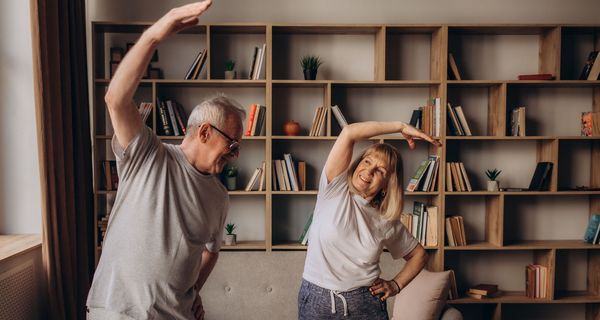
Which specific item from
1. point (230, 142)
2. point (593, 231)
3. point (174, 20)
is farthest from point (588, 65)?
point (174, 20)

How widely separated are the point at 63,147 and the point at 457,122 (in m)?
2.68

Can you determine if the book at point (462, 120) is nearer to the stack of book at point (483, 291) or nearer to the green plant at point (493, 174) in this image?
the green plant at point (493, 174)

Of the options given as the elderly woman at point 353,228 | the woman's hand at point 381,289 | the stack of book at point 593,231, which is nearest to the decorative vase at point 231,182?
the elderly woman at point 353,228

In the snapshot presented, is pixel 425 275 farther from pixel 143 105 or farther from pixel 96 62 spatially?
pixel 96 62

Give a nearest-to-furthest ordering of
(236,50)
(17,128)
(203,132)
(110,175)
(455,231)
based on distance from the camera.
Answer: (203,132) → (17,128) → (110,175) → (455,231) → (236,50)

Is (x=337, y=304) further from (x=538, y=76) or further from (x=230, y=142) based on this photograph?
(x=538, y=76)

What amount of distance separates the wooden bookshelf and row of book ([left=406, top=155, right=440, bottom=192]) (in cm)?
12

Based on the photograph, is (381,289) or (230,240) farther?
(230,240)

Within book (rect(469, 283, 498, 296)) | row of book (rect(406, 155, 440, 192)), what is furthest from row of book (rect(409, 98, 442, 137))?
book (rect(469, 283, 498, 296))

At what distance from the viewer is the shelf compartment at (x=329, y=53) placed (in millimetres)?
3912

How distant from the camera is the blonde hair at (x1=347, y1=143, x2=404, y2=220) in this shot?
2.12m

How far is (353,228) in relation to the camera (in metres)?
2.04

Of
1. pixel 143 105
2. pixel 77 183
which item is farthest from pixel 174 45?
pixel 77 183

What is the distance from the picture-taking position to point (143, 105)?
366 centimetres
